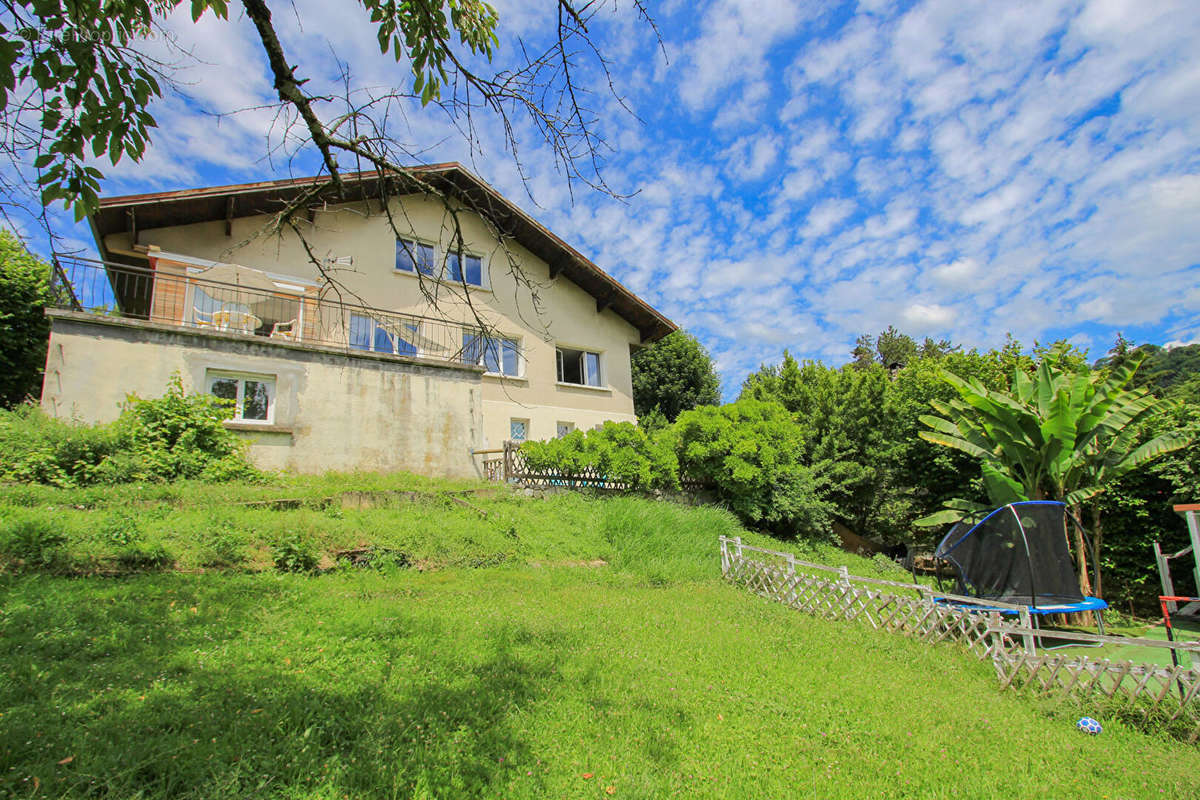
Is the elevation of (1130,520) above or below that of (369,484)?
below

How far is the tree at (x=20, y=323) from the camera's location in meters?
16.5

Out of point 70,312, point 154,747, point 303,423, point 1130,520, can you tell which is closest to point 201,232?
point 70,312

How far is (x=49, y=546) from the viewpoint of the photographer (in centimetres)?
646

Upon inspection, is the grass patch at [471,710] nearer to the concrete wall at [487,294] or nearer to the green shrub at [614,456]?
the green shrub at [614,456]

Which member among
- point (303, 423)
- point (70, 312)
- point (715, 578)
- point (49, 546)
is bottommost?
point (715, 578)

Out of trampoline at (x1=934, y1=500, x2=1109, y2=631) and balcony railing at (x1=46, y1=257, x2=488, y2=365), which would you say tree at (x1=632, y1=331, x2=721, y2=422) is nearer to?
balcony railing at (x1=46, y1=257, x2=488, y2=365)

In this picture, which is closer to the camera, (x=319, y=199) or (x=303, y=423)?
(x=319, y=199)

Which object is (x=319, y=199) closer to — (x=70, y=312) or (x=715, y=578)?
(x=715, y=578)

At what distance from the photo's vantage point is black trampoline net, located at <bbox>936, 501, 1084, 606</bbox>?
858 cm

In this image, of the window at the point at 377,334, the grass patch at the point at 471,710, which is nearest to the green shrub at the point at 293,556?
the grass patch at the point at 471,710

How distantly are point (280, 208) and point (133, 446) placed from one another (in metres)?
5.64

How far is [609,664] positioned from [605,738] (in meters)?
1.40

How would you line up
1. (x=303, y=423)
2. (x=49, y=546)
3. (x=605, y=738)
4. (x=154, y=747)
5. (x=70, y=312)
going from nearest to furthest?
(x=154, y=747) → (x=605, y=738) → (x=49, y=546) → (x=70, y=312) → (x=303, y=423)

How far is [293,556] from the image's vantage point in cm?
781
